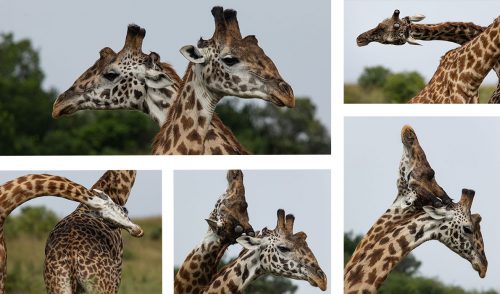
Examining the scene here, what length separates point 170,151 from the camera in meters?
5.80

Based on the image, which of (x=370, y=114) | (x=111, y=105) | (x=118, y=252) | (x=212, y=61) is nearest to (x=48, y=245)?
(x=118, y=252)

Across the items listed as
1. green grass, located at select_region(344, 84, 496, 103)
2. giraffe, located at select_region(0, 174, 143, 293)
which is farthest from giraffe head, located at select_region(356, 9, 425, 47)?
giraffe, located at select_region(0, 174, 143, 293)

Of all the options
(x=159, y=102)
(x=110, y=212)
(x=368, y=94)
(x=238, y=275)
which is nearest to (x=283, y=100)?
(x=159, y=102)

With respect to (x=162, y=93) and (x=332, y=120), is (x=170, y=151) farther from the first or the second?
(x=332, y=120)

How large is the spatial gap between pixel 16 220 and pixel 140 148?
8.36 feet

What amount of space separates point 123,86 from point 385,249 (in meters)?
1.34

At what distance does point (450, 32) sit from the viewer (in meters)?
6.40

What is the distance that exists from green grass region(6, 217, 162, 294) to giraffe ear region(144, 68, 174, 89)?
24.5 inches

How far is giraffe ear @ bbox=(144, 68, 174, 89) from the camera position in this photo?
19.1 feet

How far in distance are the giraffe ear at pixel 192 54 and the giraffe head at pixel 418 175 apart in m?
1.04

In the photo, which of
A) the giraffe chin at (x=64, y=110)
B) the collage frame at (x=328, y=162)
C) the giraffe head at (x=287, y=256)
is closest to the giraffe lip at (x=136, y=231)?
the collage frame at (x=328, y=162)

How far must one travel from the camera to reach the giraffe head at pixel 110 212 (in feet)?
19.2

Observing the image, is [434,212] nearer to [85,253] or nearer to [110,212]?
[110,212]

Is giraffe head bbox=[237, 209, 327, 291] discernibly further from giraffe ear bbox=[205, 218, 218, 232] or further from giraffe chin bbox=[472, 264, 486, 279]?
giraffe chin bbox=[472, 264, 486, 279]
